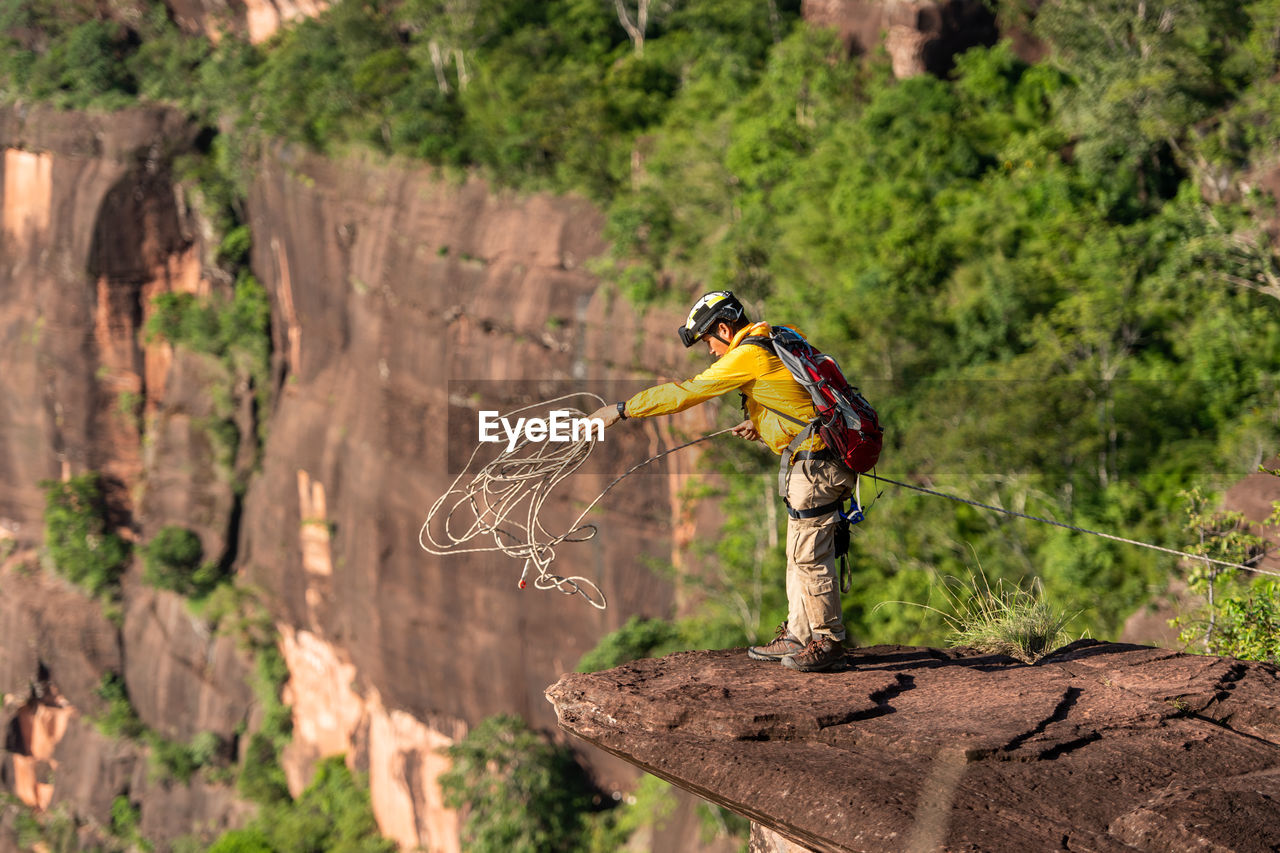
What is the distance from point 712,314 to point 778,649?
1.80 meters

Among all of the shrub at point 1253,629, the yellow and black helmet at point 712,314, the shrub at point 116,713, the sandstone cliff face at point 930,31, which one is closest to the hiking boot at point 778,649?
the yellow and black helmet at point 712,314

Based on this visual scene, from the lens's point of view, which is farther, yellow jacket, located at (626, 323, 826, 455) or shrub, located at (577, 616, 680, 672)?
shrub, located at (577, 616, 680, 672)

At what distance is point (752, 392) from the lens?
4.92 metres

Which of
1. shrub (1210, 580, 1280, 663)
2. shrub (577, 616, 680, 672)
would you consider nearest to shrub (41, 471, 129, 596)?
shrub (577, 616, 680, 672)

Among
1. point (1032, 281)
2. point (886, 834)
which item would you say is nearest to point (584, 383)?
point (1032, 281)

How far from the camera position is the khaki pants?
493 cm

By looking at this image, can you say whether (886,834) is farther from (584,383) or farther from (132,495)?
(132,495)

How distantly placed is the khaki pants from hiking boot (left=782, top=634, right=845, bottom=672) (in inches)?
1.6

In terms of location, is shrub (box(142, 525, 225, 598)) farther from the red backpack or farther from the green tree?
the red backpack

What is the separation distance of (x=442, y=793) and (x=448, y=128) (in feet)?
54.0

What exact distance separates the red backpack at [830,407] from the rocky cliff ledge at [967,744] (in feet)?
3.77

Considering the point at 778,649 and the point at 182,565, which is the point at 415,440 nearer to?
the point at 182,565

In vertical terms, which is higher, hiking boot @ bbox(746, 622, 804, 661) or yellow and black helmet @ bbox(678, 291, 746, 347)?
yellow and black helmet @ bbox(678, 291, 746, 347)

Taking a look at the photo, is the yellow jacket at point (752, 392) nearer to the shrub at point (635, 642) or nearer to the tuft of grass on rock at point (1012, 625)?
the tuft of grass on rock at point (1012, 625)
